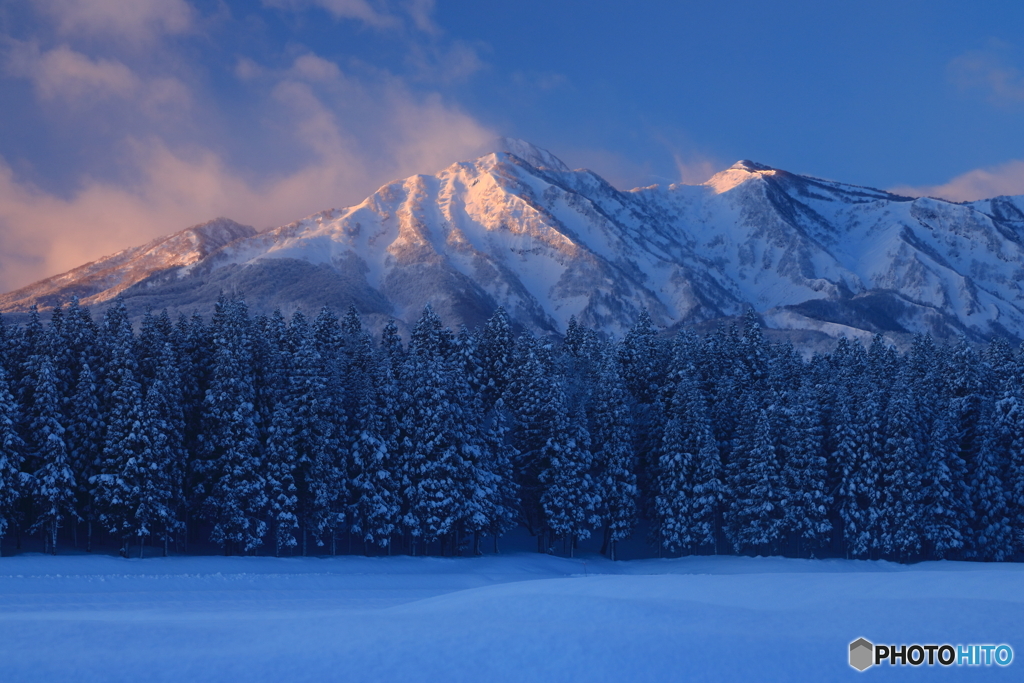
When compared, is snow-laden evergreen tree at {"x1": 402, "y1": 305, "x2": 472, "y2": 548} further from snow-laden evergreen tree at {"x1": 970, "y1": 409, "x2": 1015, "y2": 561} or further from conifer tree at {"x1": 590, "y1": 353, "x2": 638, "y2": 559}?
snow-laden evergreen tree at {"x1": 970, "y1": 409, "x2": 1015, "y2": 561}

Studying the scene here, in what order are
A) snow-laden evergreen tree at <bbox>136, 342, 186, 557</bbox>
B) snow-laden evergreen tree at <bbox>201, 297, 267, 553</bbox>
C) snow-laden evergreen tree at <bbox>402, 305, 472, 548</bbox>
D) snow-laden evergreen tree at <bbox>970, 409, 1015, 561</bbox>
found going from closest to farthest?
1. snow-laden evergreen tree at <bbox>136, 342, 186, 557</bbox>
2. snow-laden evergreen tree at <bbox>201, 297, 267, 553</bbox>
3. snow-laden evergreen tree at <bbox>402, 305, 472, 548</bbox>
4. snow-laden evergreen tree at <bbox>970, 409, 1015, 561</bbox>

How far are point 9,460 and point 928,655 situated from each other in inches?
1514

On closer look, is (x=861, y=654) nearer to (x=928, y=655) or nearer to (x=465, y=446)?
(x=928, y=655)

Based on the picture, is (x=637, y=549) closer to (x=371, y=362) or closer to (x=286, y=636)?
(x=371, y=362)

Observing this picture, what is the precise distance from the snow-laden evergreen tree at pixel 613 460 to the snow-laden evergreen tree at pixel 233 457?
21.9 m

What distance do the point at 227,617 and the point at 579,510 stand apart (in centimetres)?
3088

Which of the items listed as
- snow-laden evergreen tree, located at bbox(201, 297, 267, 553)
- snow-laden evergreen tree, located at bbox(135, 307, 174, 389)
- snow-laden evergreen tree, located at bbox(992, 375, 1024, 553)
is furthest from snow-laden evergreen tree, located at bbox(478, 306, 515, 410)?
snow-laden evergreen tree, located at bbox(992, 375, 1024, 553)

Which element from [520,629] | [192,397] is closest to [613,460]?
[192,397]

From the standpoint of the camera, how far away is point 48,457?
126 ft

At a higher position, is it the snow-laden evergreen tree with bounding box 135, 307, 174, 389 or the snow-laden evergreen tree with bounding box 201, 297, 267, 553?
the snow-laden evergreen tree with bounding box 135, 307, 174, 389

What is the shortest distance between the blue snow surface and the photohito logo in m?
0.27

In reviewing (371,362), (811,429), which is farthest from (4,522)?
(811,429)

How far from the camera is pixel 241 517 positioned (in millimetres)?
41812

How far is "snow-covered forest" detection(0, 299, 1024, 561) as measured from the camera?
4038cm
